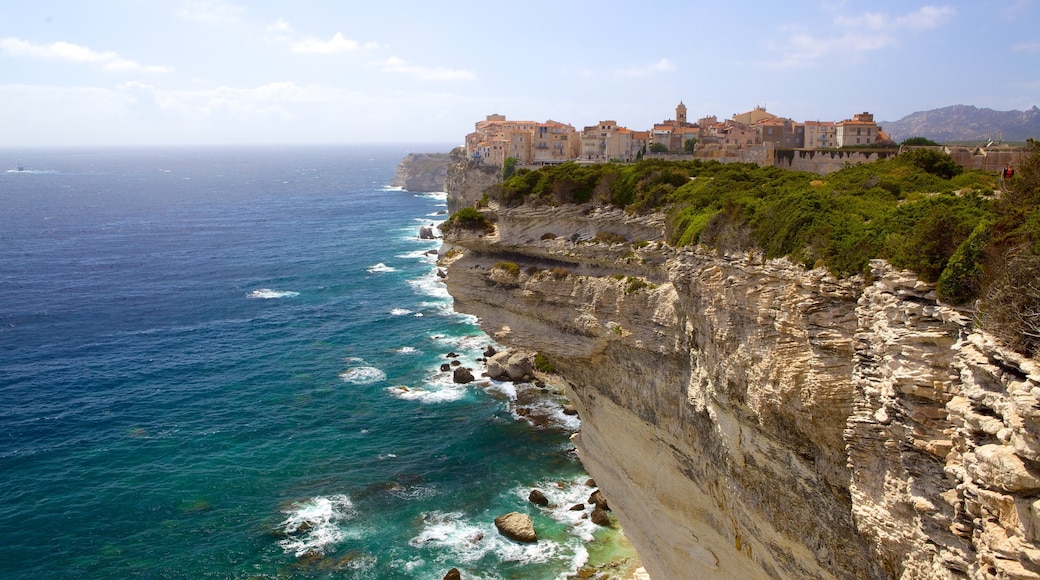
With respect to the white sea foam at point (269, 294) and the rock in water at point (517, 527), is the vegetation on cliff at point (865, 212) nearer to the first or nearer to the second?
the rock in water at point (517, 527)

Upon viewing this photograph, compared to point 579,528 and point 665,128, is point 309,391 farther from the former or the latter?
point 665,128

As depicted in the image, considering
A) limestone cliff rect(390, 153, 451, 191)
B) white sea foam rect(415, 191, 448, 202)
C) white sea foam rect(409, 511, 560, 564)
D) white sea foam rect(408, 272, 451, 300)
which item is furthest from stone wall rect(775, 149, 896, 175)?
limestone cliff rect(390, 153, 451, 191)

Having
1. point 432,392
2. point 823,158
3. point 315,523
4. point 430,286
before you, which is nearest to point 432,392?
point 432,392

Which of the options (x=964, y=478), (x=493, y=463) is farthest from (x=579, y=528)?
(x=964, y=478)

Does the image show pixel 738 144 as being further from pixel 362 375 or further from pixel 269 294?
pixel 269 294

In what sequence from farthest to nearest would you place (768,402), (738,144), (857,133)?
(738,144)
(857,133)
(768,402)

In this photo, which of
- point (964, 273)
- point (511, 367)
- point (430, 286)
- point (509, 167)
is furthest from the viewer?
point (509, 167)

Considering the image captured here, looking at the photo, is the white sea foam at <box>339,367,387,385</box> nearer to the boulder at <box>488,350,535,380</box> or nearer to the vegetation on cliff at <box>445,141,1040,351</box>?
the boulder at <box>488,350,535,380</box>
